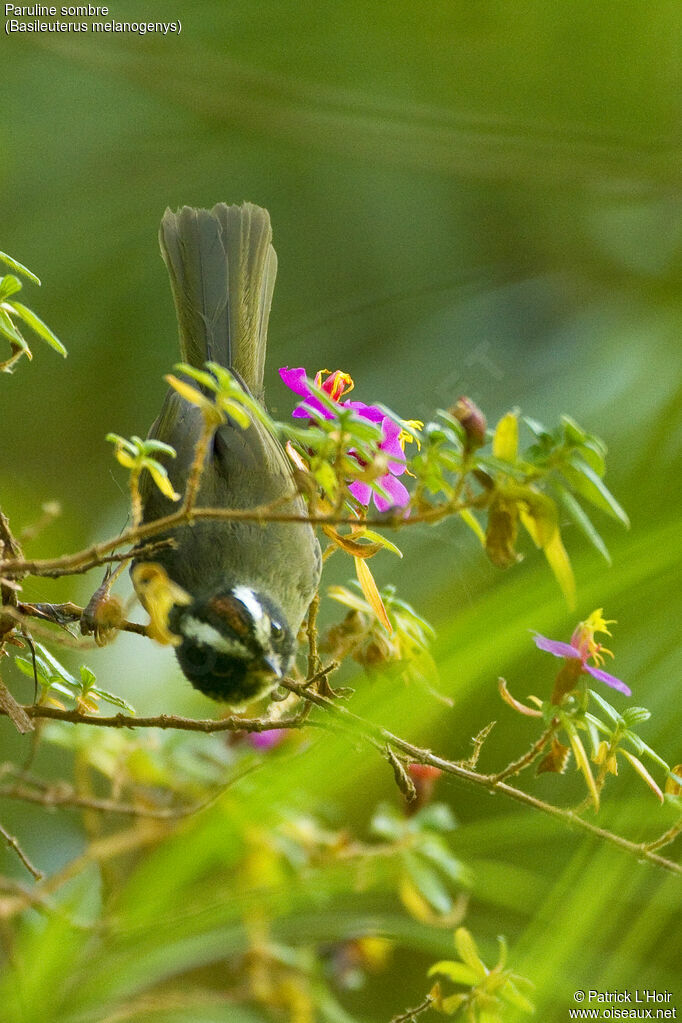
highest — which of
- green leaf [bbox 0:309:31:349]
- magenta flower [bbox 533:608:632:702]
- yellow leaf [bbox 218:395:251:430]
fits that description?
green leaf [bbox 0:309:31:349]

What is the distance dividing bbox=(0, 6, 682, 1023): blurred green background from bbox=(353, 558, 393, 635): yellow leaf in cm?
72

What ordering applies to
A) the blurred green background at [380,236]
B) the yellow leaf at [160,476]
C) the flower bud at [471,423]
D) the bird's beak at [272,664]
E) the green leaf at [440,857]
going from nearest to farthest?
the flower bud at [471,423]
the yellow leaf at [160,476]
the bird's beak at [272,664]
the green leaf at [440,857]
the blurred green background at [380,236]

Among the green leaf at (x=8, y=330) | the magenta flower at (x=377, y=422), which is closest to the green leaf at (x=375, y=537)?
the magenta flower at (x=377, y=422)

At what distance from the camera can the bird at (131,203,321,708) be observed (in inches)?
53.5

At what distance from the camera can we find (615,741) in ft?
3.81

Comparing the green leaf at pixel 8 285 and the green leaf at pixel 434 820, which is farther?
the green leaf at pixel 434 820

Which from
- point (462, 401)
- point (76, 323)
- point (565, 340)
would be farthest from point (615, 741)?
point (76, 323)

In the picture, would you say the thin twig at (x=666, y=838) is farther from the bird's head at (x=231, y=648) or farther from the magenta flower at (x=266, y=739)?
the magenta flower at (x=266, y=739)

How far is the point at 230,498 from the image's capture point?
167cm

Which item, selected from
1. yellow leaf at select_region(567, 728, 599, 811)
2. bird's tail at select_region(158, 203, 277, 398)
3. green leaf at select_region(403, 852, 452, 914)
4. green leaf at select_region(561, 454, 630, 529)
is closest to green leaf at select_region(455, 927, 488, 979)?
green leaf at select_region(403, 852, 452, 914)

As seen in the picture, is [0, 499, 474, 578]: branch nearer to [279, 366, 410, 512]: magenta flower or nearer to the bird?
the bird

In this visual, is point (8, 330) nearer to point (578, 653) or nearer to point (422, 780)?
point (578, 653)

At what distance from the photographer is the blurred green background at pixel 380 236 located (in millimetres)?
2281

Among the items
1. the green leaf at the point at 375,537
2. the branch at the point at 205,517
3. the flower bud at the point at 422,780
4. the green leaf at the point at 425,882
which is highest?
the branch at the point at 205,517
